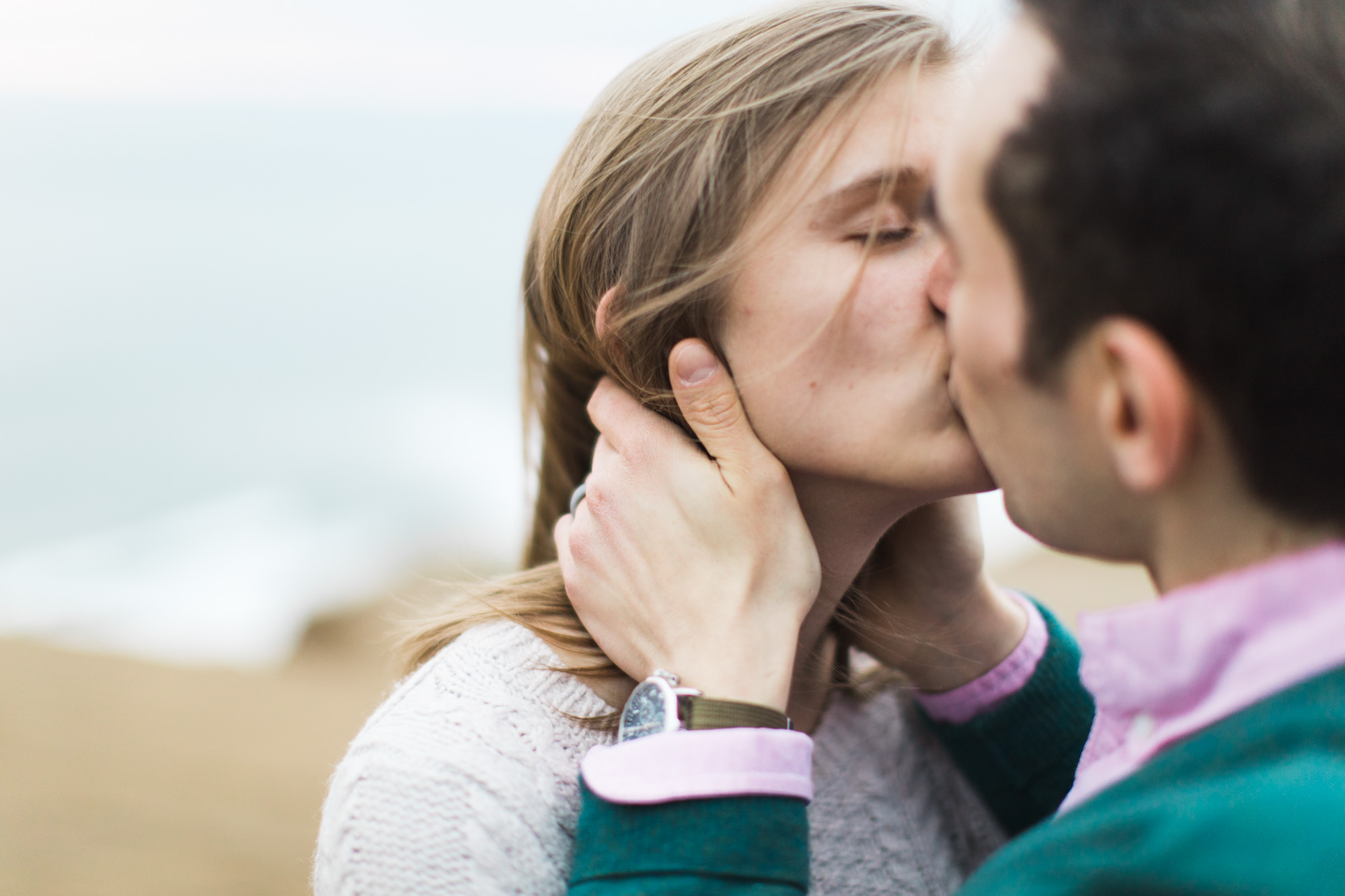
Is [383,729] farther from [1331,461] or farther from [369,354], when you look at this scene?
[369,354]

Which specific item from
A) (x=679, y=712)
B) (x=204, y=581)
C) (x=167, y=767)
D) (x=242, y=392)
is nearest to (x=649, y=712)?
(x=679, y=712)

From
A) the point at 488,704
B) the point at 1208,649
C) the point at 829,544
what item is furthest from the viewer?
the point at 829,544

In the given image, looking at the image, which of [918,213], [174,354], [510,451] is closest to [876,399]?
[918,213]

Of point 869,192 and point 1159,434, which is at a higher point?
point 869,192

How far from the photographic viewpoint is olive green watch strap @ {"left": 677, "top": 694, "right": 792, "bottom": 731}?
1345 mm

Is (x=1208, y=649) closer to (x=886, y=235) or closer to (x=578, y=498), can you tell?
(x=886, y=235)

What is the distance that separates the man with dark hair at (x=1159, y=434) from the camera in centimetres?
89

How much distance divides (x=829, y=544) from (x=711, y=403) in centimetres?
37

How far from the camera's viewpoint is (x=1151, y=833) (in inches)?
36.7

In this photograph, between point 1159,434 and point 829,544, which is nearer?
point 1159,434

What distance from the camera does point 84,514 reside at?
601 inches

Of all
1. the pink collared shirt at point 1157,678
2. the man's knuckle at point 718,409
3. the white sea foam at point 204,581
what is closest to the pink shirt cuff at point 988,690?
the pink collared shirt at point 1157,678

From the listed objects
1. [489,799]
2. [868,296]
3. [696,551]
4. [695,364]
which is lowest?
[489,799]

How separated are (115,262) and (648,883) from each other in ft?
120
